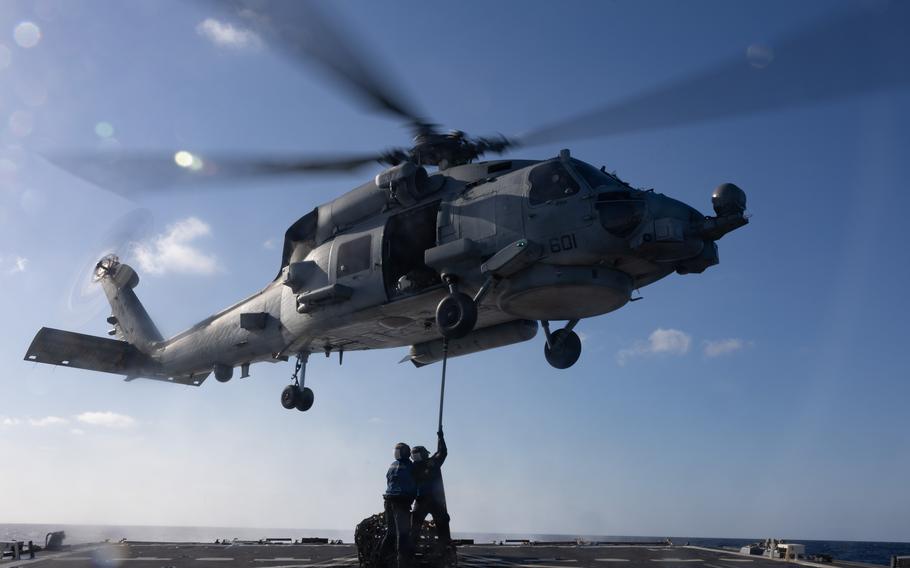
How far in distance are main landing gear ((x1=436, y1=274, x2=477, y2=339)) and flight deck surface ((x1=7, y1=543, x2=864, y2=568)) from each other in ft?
14.6

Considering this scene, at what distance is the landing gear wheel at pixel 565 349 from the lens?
50.3 feet

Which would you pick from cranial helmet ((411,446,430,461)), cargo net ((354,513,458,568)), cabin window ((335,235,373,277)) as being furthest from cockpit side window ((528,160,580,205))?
cargo net ((354,513,458,568))

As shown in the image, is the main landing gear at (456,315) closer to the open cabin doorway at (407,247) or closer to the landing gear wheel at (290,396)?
the open cabin doorway at (407,247)

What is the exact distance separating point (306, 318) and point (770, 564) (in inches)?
465

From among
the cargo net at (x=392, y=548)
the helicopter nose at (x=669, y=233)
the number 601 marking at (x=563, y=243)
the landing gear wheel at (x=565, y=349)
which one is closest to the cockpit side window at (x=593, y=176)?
the helicopter nose at (x=669, y=233)

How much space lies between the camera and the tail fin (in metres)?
22.5

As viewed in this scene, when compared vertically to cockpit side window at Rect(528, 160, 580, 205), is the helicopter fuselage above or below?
below

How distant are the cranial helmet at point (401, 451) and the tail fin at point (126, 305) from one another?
1410cm

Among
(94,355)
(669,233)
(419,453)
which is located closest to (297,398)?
(94,355)

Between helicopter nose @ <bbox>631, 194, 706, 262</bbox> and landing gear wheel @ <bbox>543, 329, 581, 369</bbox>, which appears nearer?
helicopter nose @ <bbox>631, 194, 706, 262</bbox>

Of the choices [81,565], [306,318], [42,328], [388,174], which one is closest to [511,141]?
[388,174]

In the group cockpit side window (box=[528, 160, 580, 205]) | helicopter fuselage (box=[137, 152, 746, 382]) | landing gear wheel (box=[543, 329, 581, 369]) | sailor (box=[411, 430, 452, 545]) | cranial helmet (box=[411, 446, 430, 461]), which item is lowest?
sailor (box=[411, 430, 452, 545])

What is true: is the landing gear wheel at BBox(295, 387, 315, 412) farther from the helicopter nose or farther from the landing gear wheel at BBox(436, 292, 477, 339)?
the helicopter nose

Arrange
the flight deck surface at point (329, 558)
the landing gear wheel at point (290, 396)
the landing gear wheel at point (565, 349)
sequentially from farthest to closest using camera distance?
the landing gear wheel at point (290, 396) → the landing gear wheel at point (565, 349) → the flight deck surface at point (329, 558)
